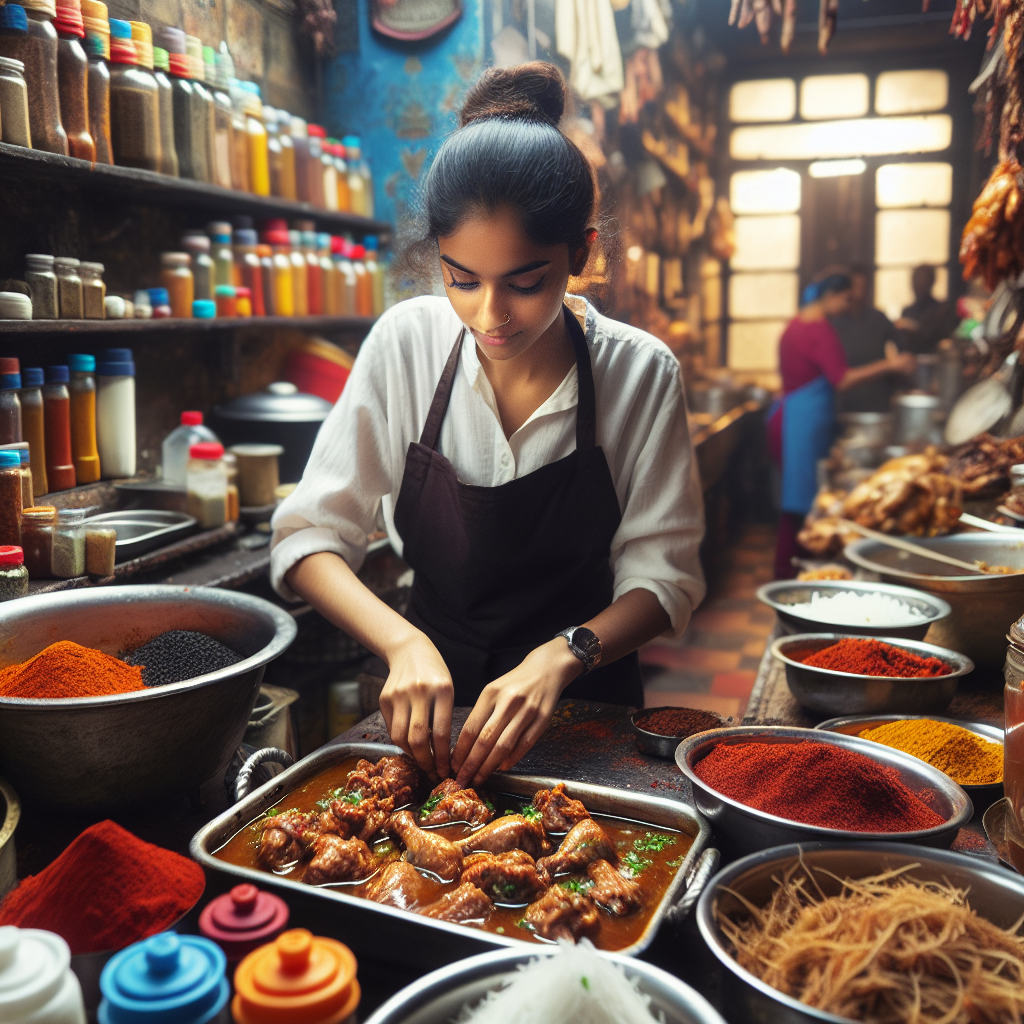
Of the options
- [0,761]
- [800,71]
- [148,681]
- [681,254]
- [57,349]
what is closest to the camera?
[0,761]

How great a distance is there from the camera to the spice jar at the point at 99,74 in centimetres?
223

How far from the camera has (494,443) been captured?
1863 millimetres

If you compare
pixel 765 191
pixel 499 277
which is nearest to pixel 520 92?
pixel 499 277

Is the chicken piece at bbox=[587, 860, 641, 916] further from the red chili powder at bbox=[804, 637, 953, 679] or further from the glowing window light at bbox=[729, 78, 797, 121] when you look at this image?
the glowing window light at bbox=[729, 78, 797, 121]

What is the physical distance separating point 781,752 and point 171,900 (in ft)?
2.53

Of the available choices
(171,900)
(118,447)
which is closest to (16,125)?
(118,447)

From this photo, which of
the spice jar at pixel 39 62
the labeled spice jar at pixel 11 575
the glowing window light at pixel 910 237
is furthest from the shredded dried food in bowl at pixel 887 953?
the glowing window light at pixel 910 237

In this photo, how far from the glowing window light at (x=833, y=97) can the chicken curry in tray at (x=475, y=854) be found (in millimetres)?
8671

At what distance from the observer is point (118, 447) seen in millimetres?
2617

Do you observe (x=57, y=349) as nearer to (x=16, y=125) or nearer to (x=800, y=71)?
(x=16, y=125)

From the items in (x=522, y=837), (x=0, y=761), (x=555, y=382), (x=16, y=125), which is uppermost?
(x=16, y=125)

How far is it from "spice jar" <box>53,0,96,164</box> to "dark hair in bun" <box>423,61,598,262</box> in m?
1.08

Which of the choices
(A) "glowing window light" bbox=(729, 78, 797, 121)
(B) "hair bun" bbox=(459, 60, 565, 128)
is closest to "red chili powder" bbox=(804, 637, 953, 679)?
(B) "hair bun" bbox=(459, 60, 565, 128)

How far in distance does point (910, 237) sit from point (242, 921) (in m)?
9.04
